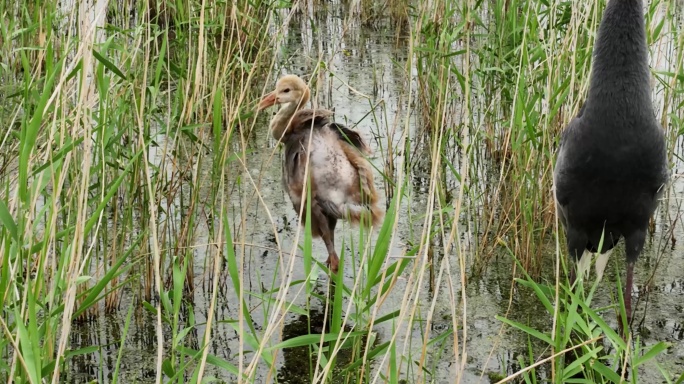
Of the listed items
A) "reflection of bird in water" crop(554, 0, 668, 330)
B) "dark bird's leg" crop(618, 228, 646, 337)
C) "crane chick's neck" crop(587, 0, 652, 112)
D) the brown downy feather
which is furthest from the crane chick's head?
"dark bird's leg" crop(618, 228, 646, 337)

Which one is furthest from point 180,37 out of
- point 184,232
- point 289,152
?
point 184,232

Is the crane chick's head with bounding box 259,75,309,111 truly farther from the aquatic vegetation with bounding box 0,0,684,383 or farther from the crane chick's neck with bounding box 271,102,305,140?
the aquatic vegetation with bounding box 0,0,684,383

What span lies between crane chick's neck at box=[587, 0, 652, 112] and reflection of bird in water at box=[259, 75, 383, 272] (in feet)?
3.77

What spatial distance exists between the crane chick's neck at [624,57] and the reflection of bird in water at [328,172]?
3.77 feet

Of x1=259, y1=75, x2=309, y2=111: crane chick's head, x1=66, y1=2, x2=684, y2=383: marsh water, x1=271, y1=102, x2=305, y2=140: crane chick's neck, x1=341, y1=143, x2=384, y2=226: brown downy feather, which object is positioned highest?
x1=259, y1=75, x2=309, y2=111: crane chick's head

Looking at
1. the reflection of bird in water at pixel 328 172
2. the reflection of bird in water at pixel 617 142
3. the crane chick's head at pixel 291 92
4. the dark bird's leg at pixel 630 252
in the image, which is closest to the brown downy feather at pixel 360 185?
the reflection of bird in water at pixel 328 172

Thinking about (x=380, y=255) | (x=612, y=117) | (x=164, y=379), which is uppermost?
(x=612, y=117)

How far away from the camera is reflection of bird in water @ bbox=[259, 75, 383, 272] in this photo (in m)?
4.44

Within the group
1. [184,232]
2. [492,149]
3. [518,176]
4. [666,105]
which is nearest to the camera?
[184,232]

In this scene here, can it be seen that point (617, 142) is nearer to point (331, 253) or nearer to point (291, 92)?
point (331, 253)

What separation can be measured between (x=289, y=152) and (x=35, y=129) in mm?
2106

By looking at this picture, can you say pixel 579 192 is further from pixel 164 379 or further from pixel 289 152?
pixel 164 379

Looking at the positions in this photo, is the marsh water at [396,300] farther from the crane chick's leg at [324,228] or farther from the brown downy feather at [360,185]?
the brown downy feather at [360,185]

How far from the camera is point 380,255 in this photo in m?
2.68
